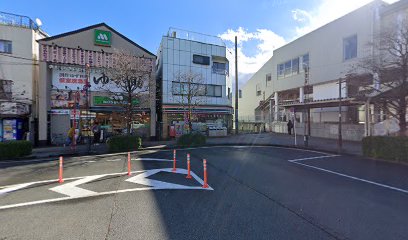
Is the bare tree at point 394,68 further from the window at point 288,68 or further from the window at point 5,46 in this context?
the window at point 5,46

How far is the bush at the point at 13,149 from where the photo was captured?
12.4m

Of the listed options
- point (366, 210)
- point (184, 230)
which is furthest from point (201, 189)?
point (366, 210)

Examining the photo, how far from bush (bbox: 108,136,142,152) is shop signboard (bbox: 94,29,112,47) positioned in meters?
9.34

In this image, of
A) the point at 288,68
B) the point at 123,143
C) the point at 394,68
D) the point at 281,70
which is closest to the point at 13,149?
the point at 123,143

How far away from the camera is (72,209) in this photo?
508 centimetres

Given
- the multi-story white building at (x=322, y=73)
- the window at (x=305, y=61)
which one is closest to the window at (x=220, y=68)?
the multi-story white building at (x=322, y=73)

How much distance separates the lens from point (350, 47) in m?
21.8

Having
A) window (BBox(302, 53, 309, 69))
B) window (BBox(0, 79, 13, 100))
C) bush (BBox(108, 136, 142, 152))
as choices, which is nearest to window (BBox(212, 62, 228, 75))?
window (BBox(302, 53, 309, 69))

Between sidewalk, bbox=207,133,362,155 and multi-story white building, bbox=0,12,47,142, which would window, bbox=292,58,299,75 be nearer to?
sidewalk, bbox=207,133,362,155

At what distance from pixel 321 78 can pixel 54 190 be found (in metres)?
25.6

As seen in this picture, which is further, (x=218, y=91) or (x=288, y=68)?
(x=288, y=68)

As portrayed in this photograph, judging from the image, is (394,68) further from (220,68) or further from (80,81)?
(80,81)

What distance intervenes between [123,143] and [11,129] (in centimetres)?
976

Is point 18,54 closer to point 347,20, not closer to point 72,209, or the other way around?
point 72,209
